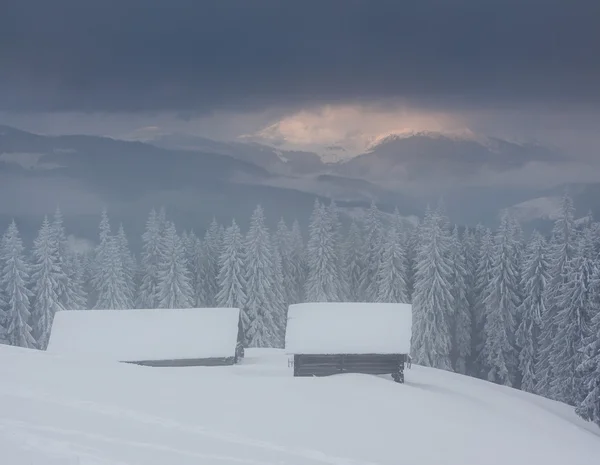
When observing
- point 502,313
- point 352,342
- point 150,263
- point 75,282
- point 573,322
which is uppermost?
point 150,263

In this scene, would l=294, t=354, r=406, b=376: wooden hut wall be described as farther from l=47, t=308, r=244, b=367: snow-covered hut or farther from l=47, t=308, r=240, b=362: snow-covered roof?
l=47, t=308, r=240, b=362: snow-covered roof

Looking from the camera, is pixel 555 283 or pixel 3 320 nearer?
pixel 555 283

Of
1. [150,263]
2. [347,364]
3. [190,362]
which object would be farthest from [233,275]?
[347,364]

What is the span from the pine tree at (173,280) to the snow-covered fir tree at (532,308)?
27807 mm

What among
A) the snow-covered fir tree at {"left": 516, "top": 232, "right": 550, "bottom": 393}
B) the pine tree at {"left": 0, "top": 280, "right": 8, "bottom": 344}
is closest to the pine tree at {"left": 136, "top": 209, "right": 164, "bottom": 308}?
the pine tree at {"left": 0, "top": 280, "right": 8, "bottom": 344}

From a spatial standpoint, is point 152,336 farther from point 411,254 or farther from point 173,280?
point 411,254

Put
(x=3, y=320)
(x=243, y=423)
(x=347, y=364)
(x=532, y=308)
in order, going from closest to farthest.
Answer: (x=243, y=423)
(x=347, y=364)
(x=532, y=308)
(x=3, y=320)

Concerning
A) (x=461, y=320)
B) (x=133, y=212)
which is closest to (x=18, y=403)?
(x=461, y=320)

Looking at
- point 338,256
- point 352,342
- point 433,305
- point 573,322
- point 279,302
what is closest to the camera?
point 352,342

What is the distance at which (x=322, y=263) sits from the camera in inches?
2076

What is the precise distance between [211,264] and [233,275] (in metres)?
7.16

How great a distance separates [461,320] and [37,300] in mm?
36257

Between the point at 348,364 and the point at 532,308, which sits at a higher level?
the point at 532,308

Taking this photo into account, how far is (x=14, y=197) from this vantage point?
63.0 m
